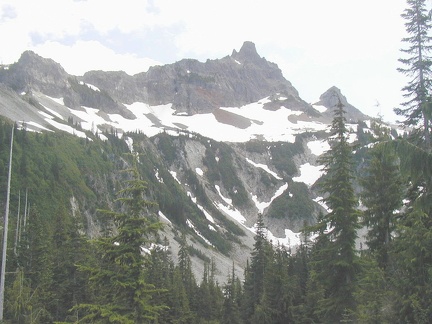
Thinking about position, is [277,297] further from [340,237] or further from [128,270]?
[128,270]

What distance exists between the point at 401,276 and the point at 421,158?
17.1 feet

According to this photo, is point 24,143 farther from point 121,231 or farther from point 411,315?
point 411,315

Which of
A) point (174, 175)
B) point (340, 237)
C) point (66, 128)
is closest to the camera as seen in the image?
point (340, 237)

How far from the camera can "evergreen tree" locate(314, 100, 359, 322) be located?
20.5 metres

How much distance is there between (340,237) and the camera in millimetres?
20906

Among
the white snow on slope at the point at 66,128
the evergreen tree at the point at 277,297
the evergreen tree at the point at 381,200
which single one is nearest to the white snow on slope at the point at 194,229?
the white snow on slope at the point at 66,128

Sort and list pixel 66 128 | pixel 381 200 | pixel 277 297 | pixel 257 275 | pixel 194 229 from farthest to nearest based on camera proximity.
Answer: pixel 66 128 → pixel 194 229 → pixel 257 275 → pixel 277 297 → pixel 381 200

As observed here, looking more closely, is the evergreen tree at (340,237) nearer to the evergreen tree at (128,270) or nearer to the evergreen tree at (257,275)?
the evergreen tree at (128,270)

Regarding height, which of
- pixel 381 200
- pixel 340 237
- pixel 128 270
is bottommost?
pixel 128 270

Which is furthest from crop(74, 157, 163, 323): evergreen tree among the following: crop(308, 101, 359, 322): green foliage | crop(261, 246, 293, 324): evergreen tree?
crop(261, 246, 293, 324): evergreen tree

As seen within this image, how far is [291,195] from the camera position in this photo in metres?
198

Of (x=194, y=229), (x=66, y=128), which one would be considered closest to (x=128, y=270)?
(x=194, y=229)

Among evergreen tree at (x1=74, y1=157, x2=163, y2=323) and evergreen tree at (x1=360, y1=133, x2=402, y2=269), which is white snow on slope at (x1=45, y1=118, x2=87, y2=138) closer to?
evergreen tree at (x1=360, y1=133, x2=402, y2=269)

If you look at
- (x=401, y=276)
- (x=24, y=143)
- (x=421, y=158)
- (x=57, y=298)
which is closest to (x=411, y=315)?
(x=401, y=276)
